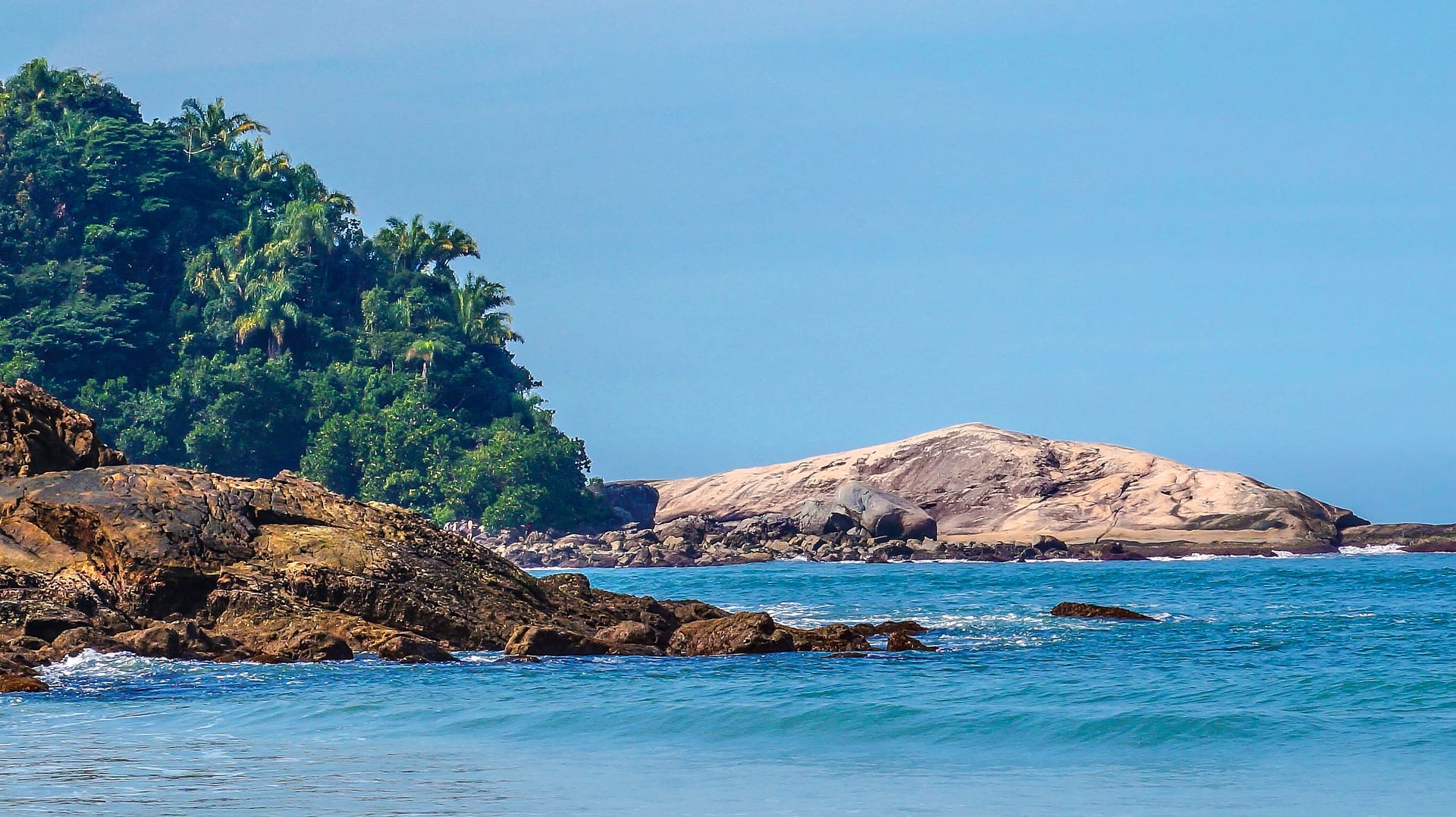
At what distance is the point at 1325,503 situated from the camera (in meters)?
90.5

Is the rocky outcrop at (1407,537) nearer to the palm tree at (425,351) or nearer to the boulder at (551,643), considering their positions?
the palm tree at (425,351)

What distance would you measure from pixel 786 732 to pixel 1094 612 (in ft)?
61.3

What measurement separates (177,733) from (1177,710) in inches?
434

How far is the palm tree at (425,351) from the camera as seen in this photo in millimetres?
95375

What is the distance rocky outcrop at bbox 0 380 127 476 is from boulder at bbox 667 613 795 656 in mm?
10836

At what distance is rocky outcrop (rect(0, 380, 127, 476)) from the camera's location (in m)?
27.6

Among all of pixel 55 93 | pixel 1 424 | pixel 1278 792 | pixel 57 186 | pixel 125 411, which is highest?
pixel 55 93

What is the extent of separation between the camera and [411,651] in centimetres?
2472

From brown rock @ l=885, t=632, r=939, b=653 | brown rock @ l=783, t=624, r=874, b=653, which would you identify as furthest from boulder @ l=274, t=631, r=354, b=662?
brown rock @ l=885, t=632, r=939, b=653

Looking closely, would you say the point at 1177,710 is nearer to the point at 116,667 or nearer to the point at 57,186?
the point at 116,667

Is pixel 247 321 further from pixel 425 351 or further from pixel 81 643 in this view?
pixel 81 643

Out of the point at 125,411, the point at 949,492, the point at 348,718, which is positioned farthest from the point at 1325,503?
the point at 348,718

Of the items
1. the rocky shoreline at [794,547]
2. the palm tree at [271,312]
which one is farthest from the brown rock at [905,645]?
the palm tree at [271,312]

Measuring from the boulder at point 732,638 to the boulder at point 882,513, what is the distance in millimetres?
59757
